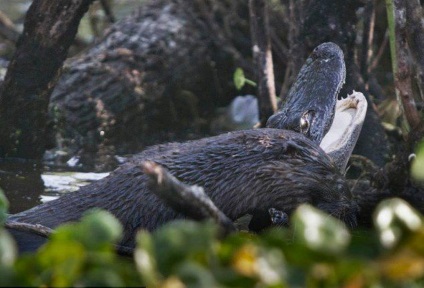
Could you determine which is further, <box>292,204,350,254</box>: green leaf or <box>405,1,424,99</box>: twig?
<box>405,1,424,99</box>: twig

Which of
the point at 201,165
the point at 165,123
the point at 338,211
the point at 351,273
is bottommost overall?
the point at 165,123

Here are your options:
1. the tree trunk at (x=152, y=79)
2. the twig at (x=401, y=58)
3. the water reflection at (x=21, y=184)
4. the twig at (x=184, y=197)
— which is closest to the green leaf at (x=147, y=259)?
the twig at (x=184, y=197)

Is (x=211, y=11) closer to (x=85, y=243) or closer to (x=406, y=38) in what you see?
(x=406, y=38)

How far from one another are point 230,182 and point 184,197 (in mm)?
2108

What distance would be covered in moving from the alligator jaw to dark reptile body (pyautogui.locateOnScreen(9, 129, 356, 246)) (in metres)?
0.52

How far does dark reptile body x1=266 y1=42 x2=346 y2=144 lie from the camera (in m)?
5.24

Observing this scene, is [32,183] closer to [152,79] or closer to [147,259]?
[152,79]

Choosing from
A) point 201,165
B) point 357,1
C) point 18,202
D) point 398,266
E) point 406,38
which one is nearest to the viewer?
point 398,266

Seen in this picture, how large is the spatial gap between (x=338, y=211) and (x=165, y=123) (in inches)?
188

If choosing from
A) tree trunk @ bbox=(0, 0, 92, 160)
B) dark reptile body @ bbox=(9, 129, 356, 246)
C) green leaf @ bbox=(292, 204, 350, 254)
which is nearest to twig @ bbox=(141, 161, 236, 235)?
green leaf @ bbox=(292, 204, 350, 254)

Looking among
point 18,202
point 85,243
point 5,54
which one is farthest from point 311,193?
point 5,54

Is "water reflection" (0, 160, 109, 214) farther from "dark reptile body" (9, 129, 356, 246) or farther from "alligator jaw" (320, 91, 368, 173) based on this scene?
"alligator jaw" (320, 91, 368, 173)

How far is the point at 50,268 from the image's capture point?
1715 mm

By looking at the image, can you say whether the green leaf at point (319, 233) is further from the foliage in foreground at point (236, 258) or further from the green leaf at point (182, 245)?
the green leaf at point (182, 245)
